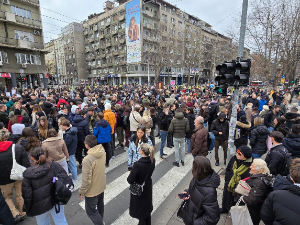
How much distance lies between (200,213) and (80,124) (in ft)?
14.0

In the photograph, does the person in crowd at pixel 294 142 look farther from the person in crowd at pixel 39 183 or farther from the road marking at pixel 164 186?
the person in crowd at pixel 39 183

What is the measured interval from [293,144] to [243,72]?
213 centimetres

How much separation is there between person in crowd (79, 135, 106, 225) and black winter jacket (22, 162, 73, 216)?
14.5 inches

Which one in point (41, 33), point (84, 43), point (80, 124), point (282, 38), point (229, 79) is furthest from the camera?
point (84, 43)

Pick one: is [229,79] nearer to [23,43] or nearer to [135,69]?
[23,43]

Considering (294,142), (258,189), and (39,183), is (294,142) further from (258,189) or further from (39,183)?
(39,183)

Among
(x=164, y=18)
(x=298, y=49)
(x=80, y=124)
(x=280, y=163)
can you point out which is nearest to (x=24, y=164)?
(x=80, y=124)

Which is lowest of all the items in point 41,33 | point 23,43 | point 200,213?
point 200,213

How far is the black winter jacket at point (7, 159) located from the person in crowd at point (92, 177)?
1.37 m

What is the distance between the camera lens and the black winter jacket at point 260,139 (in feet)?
14.6

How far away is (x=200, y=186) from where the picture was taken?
2.09m

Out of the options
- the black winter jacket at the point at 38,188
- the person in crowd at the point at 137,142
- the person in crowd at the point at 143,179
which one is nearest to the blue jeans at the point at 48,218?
the black winter jacket at the point at 38,188

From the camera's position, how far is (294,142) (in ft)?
A: 11.6

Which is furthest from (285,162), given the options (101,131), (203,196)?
(101,131)
